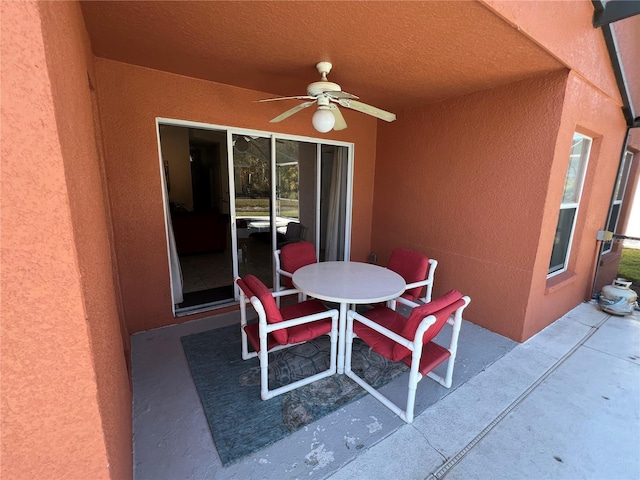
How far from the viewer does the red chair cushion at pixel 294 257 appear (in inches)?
117

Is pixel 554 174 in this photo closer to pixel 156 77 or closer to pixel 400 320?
pixel 400 320

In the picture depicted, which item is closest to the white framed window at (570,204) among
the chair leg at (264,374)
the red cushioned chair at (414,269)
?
the red cushioned chair at (414,269)

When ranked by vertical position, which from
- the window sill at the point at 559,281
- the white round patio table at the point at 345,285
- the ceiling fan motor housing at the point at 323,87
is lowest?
the window sill at the point at 559,281

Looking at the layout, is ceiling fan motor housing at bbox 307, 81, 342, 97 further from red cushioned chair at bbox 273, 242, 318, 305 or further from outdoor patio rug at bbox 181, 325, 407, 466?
outdoor patio rug at bbox 181, 325, 407, 466

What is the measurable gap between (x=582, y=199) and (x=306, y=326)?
3.66m

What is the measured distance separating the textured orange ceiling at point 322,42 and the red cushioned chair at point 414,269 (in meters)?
1.75

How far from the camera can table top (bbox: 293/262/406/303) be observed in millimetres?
2123

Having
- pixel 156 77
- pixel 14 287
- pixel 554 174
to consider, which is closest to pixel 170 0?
pixel 156 77

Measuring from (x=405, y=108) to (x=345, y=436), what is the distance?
3732 millimetres

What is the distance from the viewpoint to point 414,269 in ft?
9.53

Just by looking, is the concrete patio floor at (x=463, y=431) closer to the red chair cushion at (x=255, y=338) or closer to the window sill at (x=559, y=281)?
the red chair cushion at (x=255, y=338)

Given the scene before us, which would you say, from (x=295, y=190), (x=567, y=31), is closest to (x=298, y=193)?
(x=295, y=190)

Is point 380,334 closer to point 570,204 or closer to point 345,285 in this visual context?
point 345,285

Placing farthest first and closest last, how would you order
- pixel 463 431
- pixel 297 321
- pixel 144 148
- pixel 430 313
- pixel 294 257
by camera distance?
pixel 294 257 → pixel 144 148 → pixel 297 321 → pixel 463 431 → pixel 430 313
